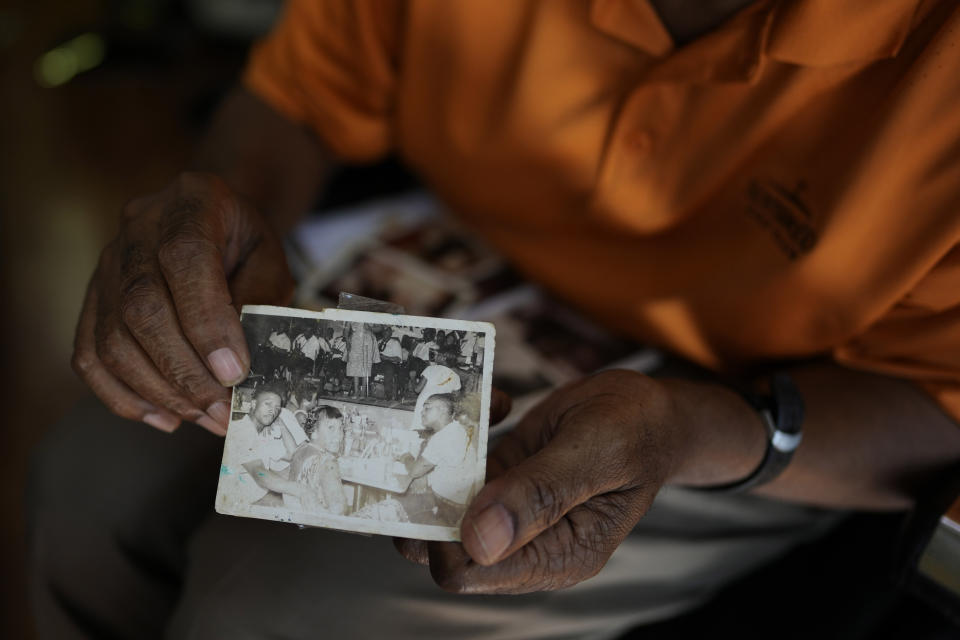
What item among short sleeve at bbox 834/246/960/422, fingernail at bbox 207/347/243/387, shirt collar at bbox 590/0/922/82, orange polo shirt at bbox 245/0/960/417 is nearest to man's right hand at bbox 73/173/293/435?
fingernail at bbox 207/347/243/387

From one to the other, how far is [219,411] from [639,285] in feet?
2.03

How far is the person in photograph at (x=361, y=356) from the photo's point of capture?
2.37 ft

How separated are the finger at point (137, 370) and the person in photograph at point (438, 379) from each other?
24 centimetres

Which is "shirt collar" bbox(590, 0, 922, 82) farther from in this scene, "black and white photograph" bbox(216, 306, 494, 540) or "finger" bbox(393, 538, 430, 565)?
"finger" bbox(393, 538, 430, 565)

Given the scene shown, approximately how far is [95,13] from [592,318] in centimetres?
270

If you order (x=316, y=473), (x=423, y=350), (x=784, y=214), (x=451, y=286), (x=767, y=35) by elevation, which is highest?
(x=767, y=35)

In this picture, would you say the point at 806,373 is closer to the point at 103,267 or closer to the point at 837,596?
the point at 837,596

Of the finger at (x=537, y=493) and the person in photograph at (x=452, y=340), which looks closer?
the finger at (x=537, y=493)

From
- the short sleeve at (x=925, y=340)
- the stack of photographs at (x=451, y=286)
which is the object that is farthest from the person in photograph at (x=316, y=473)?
the short sleeve at (x=925, y=340)

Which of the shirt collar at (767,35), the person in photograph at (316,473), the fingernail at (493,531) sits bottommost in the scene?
the person in photograph at (316,473)

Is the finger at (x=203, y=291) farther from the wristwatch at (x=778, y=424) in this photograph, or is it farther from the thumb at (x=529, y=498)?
the wristwatch at (x=778, y=424)

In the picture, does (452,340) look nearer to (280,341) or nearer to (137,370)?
(280,341)

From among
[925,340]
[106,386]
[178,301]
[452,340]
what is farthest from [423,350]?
[925,340]

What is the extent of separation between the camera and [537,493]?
2.02 ft
